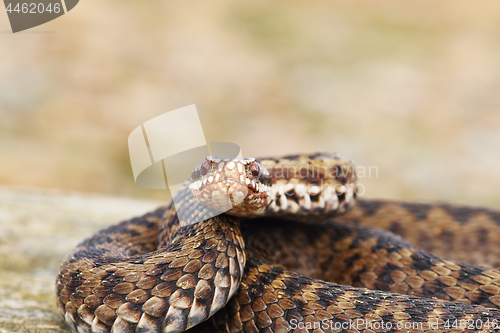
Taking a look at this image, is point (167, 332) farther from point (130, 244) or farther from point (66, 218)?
point (66, 218)

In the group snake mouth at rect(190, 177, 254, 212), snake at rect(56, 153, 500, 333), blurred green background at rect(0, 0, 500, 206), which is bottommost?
blurred green background at rect(0, 0, 500, 206)

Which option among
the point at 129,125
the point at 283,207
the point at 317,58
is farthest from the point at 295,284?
the point at 317,58

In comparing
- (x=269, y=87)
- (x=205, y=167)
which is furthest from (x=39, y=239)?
(x=269, y=87)

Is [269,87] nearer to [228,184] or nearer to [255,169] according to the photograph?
[255,169]

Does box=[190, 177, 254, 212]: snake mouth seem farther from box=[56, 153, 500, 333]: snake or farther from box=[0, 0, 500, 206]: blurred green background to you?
box=[0, 0, 500, 206]: blurred green background

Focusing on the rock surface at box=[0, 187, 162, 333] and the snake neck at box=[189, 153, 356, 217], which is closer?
the snake neck at box=[189, 153, 356, 217]

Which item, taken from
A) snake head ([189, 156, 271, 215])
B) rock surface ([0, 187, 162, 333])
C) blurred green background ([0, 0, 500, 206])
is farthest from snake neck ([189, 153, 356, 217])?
blurred green background ([0, 0, 500, 206])

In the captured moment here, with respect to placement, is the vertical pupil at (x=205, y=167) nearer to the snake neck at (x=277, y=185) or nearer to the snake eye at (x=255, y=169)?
the snake neck at (x=277, y=185)

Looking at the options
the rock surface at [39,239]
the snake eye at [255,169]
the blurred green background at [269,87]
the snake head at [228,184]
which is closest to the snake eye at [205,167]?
the snake head at [228,184]
